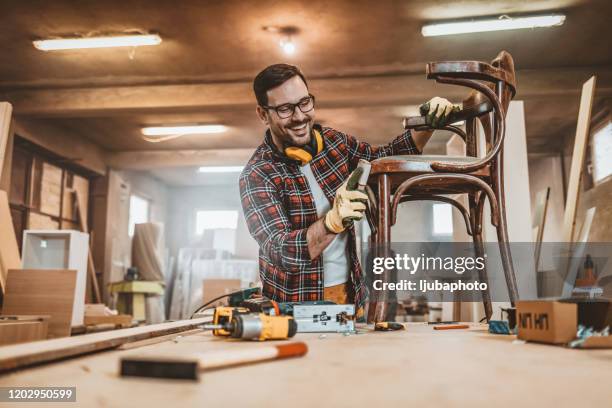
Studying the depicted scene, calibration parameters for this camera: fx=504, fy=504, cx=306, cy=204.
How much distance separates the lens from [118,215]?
10117mm

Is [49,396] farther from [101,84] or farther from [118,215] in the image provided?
[118,215]

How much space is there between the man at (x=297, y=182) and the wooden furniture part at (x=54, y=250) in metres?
4.20

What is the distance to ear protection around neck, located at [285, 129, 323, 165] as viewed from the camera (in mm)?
1906

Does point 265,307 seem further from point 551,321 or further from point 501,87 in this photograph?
point 501,87

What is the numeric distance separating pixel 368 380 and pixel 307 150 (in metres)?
1.38

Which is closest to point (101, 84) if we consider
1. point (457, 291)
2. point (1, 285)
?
point (1, 285)

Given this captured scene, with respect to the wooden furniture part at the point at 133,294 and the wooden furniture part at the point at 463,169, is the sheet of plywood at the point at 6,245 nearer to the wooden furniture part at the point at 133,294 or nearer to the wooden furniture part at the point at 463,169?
the wooden furniture part at the point at 133,294

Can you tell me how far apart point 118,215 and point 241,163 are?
281 cm

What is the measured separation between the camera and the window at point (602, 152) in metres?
6.83

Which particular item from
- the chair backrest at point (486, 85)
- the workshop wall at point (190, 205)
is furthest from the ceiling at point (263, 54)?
the workshop wall at point (190, 205)

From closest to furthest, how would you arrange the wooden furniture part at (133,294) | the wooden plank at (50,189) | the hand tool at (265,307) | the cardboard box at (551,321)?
the cardboard box at (551,321), the hand tool at (265,307), the wooden plank at (50,189), the wooden furniture part at (133,294)

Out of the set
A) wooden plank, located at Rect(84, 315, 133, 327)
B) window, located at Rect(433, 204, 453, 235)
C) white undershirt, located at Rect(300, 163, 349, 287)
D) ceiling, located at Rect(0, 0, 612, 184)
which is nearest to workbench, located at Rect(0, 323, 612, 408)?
white undershirt, located at Rect(300, 163, 349, 287)

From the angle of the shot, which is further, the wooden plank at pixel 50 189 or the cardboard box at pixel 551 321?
the wooden plank at pixel 50 189

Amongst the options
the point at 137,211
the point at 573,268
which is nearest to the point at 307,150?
the point at 573,268
